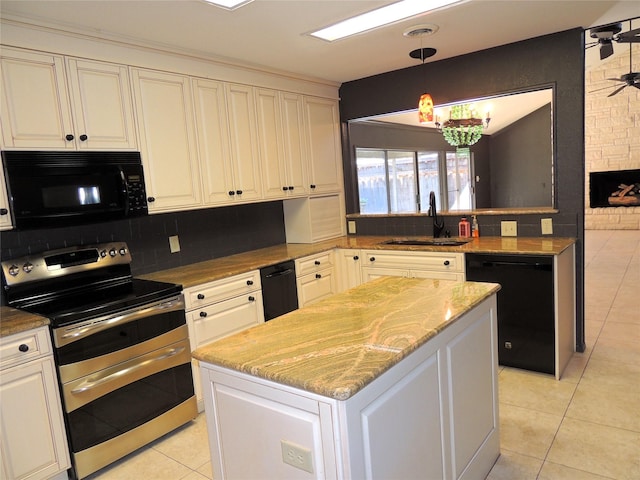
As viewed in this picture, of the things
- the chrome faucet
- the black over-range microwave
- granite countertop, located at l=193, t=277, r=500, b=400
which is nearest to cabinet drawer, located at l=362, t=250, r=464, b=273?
the chrome faucet

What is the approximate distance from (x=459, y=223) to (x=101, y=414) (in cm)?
302

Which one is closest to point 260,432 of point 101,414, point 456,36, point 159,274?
point 101,414

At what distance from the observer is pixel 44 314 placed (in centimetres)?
Answer: 223

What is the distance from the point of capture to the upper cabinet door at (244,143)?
341 cm

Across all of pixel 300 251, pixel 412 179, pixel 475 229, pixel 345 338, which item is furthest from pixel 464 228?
pixel 412 179

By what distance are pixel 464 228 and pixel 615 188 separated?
7187 millimetres

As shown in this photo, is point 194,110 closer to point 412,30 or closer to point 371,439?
point 412,30

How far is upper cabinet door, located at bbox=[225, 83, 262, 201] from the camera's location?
11.2ft

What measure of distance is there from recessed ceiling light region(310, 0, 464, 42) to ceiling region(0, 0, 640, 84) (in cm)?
7

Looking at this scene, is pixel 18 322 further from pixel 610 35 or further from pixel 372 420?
pixel 610 35

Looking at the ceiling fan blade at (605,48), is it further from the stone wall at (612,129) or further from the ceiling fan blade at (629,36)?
the stone wall at (612,129)

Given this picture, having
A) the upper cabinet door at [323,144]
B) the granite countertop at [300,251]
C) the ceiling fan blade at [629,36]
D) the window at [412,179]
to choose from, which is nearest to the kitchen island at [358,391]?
the granite countertop at [300,251]

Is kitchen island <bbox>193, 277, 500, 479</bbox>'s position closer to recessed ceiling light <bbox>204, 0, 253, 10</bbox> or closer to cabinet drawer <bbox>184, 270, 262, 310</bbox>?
cabinet drawer <bbox>184, 270, 262, 310</bbox>

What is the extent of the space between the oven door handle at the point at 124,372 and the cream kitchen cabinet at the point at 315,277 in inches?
45.3
